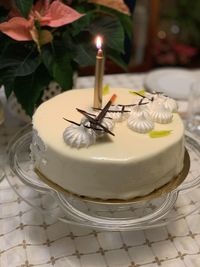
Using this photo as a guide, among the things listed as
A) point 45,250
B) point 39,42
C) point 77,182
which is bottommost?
point 45,250

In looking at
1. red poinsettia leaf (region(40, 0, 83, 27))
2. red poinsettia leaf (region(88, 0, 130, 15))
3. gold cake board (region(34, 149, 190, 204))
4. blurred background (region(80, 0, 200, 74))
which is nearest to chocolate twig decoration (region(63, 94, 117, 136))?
gold cake board (region(34, 149, 190, 204))

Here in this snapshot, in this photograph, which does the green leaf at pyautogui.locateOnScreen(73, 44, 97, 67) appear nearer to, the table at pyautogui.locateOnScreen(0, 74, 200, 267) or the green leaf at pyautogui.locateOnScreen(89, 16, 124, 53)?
the green leaf at pyautogui.locateOnScreen(89, 16, 124, 53)

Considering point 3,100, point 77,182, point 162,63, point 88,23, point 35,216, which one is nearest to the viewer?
point 77,182

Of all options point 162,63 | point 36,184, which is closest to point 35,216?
point 36,184

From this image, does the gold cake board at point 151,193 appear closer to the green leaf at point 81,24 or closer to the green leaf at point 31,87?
the green leaf at point 31,87

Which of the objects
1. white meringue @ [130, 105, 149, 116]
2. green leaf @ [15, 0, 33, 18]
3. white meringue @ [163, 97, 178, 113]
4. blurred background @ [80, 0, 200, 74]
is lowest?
blurred background @ [80, 0, 200, 74]

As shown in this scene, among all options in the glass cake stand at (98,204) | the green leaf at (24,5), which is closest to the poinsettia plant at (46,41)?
the green leaf at (24,5)

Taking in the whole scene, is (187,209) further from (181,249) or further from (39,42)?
(39,42)
